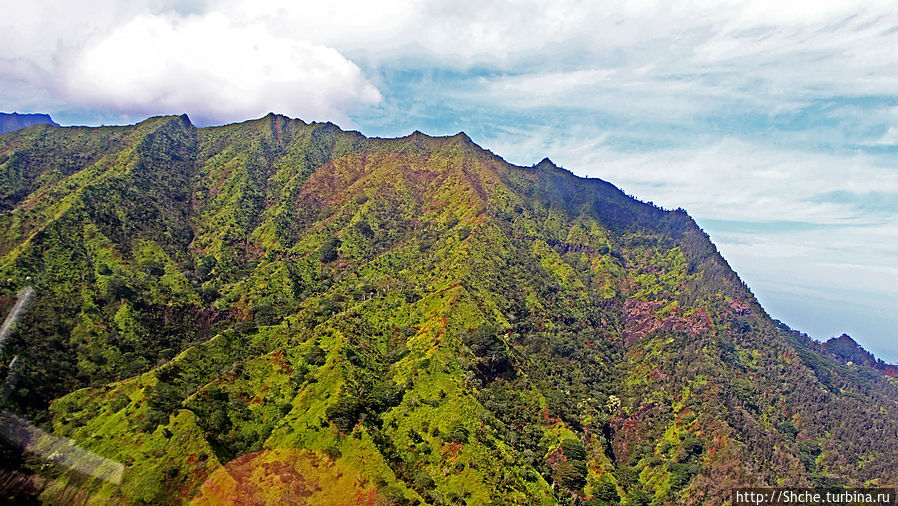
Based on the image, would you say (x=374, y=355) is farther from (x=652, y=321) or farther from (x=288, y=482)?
(x=652, y=321)

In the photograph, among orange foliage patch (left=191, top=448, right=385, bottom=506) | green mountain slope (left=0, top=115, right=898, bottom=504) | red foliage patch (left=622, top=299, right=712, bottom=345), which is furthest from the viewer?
red foliage patch (left=622, top=299, right=712, bottom=345)

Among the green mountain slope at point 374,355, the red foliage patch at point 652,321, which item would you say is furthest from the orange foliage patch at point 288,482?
the red foliage patch at point 652,321

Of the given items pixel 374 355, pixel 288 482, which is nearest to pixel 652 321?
pixel 374 355

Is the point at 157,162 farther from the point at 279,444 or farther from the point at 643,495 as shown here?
the point at 643,495

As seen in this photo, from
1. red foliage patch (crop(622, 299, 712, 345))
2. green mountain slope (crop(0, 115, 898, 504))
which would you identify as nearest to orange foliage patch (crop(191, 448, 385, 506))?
A: green mountain slope (crop(0, 115, 898, 504))

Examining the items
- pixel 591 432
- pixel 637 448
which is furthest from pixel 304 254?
pixel 637 448

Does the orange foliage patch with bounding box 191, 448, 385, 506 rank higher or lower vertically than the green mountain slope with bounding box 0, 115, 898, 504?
lower

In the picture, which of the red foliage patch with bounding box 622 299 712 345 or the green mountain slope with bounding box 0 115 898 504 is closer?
the green mountain slope with bounding box 0 115 898 504

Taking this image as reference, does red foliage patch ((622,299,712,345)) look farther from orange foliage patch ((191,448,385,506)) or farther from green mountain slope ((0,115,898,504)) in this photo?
orange foliage patch ((191,448,385,506))

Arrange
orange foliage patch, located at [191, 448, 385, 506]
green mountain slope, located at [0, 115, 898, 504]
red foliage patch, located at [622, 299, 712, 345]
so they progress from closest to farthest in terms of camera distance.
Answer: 1. orange foliage patch, located at [191, 448, 385, 506]
2. green mountain slope, located at [0, 115, 898, 504]
3. red foliage patch, located at [622, 299, 712, 345]

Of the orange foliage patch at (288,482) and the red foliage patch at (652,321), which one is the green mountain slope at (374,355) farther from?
the red foliage patch at (652,321)
